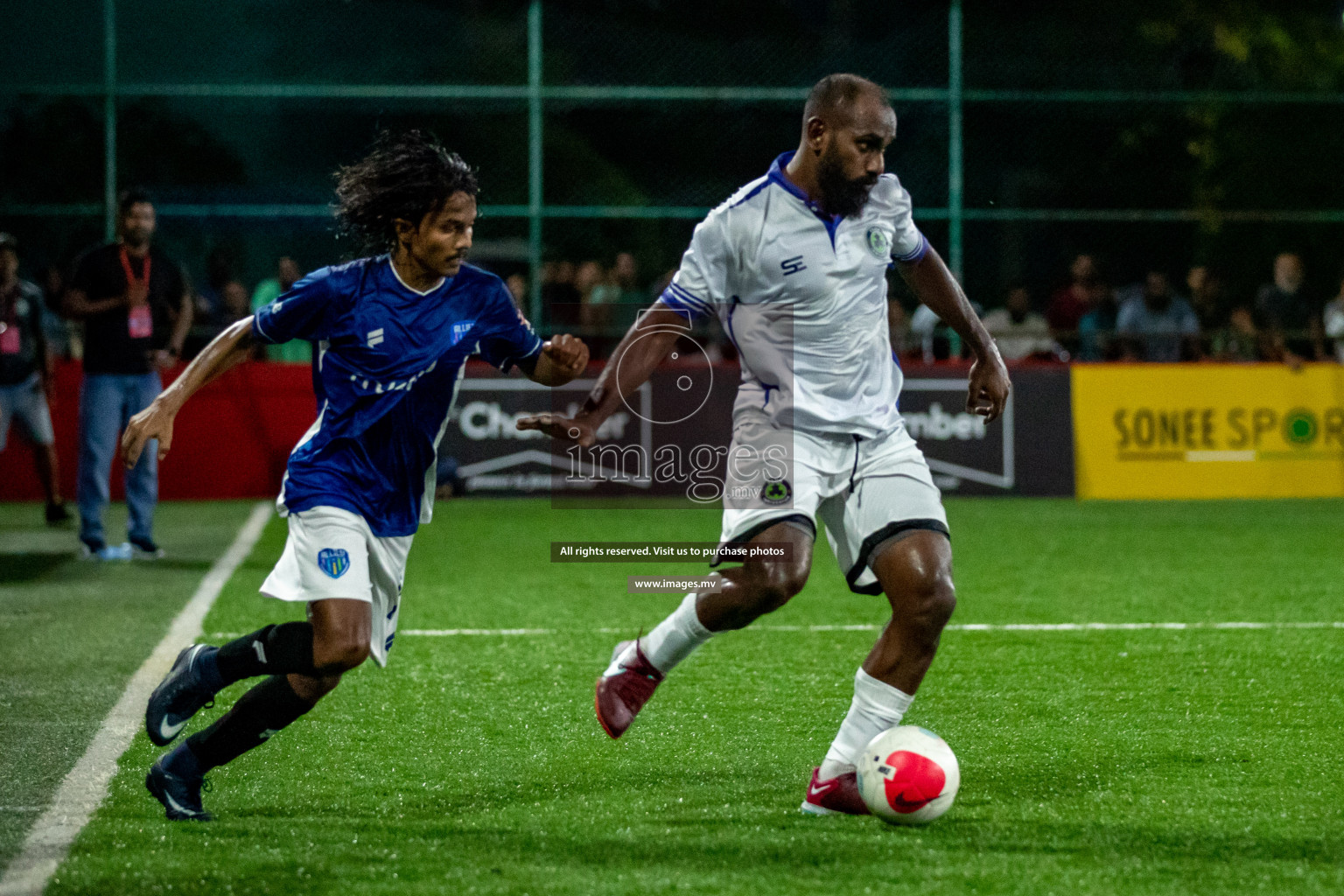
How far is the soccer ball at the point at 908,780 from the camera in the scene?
4.58m

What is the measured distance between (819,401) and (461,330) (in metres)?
1.07

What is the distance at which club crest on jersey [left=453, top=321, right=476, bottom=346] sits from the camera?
491cm

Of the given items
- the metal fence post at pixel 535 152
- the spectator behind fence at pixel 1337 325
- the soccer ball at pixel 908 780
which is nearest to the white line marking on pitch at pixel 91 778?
the soccer ball at pixel 908 780

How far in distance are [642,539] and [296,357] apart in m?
6.17

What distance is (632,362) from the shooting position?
5.05 meters

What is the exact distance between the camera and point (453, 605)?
9086mm

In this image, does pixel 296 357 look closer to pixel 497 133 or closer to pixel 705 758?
pixel 497 133

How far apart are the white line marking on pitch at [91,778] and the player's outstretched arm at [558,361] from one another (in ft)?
5.83

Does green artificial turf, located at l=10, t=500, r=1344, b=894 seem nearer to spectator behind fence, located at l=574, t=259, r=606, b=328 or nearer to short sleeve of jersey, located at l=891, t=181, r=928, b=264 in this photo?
short sleeve of jersey, located at l=891, t=181, r=928, b=264

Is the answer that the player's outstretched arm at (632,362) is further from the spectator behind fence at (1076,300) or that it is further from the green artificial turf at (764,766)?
the spectator behind fence at (1076,300)

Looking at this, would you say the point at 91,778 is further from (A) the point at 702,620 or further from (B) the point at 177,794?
(A) the point at 702,620

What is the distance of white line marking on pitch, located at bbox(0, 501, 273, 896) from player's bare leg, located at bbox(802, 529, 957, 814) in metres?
2.03

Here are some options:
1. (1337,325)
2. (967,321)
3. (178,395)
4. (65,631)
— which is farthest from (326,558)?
(1337,325)

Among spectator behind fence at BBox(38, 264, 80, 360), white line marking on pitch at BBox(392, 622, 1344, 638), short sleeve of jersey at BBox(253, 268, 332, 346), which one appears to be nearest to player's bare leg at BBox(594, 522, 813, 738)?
short sleeve of jersey at BBox(253, 268, 332, 346)
